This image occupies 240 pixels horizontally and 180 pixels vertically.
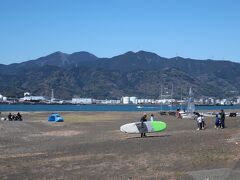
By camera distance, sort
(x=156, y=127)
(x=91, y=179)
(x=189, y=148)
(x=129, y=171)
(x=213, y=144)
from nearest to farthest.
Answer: (x=91, y=179)
(x=129, y=171)
(x=189, y=148)
(x=213, y=144)
(x=156, y=127)

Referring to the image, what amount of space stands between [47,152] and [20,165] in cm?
530

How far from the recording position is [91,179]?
16.9 m

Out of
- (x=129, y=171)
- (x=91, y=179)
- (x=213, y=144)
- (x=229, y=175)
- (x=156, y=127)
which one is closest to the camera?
(x=229, y=175)

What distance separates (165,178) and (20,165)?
24.5 feet

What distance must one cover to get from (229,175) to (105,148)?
11792mm

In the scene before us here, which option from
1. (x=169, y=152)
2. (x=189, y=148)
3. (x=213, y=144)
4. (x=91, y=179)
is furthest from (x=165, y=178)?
(x=213, y=144)

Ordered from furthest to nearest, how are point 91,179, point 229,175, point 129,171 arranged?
point 129,171
point 91,179
point 229,175

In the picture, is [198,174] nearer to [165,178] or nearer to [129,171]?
[165,178]

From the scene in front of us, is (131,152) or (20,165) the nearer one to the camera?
(20,165)

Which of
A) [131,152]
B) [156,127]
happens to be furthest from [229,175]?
[156,127]

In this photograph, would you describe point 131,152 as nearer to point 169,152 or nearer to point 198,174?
point 169,152

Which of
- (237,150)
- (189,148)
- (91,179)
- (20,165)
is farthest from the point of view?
(189,148)

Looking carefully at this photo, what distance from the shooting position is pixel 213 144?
26281 mm

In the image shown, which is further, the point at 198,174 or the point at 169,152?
the point at 169,152
